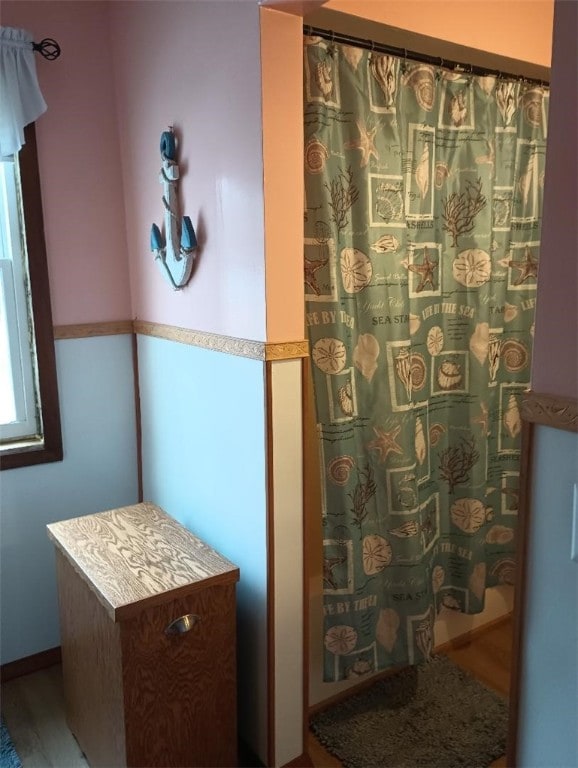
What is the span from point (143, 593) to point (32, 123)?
1.55 m

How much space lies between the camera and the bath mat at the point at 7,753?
1.89 meters

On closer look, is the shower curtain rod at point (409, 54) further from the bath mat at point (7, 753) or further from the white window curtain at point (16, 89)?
the bath mat at point (7, 753)

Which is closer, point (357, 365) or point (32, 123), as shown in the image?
point (357, 365)

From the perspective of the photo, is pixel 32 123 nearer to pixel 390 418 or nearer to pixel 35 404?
pixel 35 404

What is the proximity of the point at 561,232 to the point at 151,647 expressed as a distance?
4.42ft

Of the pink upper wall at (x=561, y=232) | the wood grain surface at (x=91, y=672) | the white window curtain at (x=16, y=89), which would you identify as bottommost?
the wood grain surface at (x=91, y=672)

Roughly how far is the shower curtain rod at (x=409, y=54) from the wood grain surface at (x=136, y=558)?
146cm

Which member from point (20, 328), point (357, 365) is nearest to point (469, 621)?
point (357, 365)

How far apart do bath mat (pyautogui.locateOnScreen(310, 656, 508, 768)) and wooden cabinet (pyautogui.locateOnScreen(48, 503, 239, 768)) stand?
1.35ft

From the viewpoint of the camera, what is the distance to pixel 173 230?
1918 millimetres

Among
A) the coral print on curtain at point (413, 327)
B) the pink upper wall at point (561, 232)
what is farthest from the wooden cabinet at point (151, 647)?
the pink upper wall at point (561, 232)

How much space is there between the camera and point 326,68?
1.70 metres

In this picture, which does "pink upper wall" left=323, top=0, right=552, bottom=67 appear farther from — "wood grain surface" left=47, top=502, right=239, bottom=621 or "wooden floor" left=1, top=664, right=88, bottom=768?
"wooden floor" left=1, top=664, right=88, bottom=768

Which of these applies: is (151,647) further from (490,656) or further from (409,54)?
(409,54)
